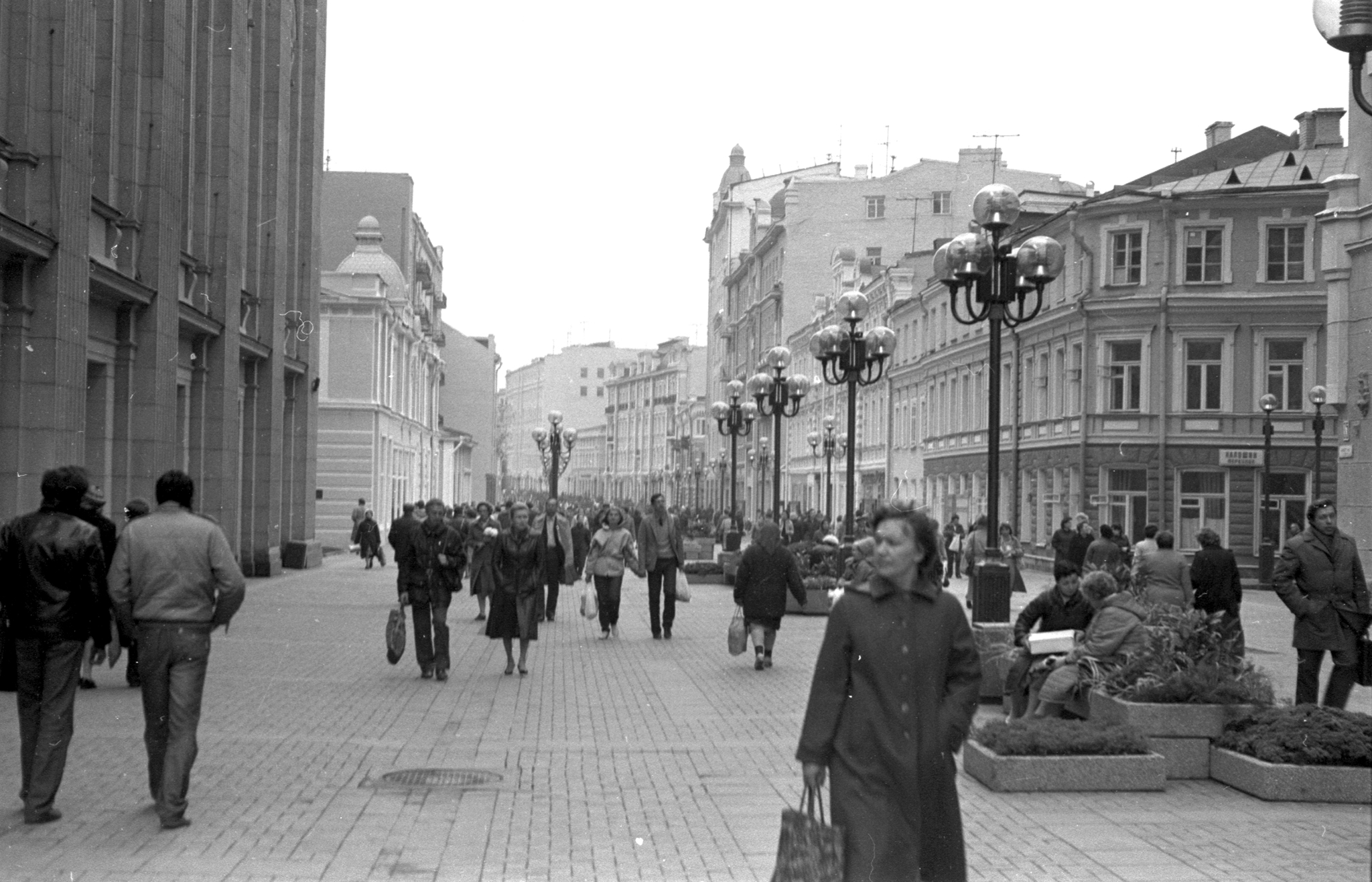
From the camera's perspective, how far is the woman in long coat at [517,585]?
16000 mm

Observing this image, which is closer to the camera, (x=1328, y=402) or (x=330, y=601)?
(x=330, y=601)

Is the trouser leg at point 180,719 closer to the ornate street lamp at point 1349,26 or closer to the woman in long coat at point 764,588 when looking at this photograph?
the ornate street lamp at point 1349,26

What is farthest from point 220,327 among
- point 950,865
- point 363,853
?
point 950,865

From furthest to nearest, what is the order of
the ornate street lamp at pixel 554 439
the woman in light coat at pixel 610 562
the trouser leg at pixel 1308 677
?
the ornate street lamp at pixel 554 439 < the woman in light coat at pixel 610 562 < the trouser leg at pixel 1308 677

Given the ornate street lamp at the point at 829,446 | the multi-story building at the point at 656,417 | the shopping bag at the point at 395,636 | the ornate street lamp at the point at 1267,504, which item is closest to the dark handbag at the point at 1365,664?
the shopping bag at the point at 395,636

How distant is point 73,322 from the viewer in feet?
62.3

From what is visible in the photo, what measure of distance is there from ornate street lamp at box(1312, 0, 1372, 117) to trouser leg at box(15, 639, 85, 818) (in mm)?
7768

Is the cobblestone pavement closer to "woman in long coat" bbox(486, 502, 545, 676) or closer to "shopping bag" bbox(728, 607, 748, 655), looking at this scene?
"woman in long coat" bbox(486, 502, 545, 676)

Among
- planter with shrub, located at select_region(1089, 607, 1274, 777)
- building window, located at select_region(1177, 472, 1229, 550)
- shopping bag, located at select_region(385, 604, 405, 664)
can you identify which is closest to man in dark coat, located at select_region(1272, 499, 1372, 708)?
planter with shrub, located at select_region(1089, 607, 1274, 777)

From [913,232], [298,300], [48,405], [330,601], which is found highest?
[913,232]

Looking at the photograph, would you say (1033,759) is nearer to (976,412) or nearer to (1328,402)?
(1328,402)

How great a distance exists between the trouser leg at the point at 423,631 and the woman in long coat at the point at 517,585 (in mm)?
661

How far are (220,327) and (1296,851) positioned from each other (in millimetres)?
24253

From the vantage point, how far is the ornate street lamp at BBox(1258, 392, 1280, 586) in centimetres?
3819
